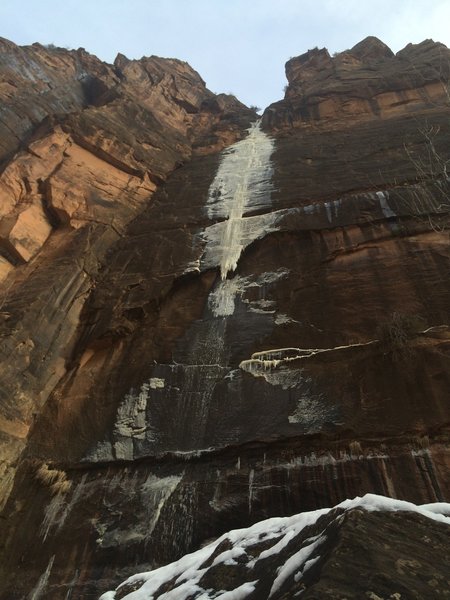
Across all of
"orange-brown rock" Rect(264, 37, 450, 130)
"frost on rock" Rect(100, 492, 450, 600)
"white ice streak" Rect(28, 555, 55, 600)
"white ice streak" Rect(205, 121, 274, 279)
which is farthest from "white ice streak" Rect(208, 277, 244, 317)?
"orange-brown rock" Rect(264, 37, 450, 130)

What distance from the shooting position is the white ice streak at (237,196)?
14.4m

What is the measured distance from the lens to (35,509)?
366 inches

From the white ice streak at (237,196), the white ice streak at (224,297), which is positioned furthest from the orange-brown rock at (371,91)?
the white ice streak at (224,297)

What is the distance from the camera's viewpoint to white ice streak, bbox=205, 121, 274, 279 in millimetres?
14375

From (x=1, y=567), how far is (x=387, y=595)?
26.3 ft

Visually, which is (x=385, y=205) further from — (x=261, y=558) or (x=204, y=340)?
(x=261, y=558)

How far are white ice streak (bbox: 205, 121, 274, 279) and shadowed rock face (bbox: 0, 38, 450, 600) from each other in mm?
93

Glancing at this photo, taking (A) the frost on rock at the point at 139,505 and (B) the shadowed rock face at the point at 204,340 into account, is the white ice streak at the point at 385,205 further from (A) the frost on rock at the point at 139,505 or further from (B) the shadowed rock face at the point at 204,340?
(A) the frost on rock at the point at 139,505

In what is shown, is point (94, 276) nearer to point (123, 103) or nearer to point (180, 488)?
Answer: point (180, 488)

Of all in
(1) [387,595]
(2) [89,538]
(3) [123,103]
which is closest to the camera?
(1) [387,595]

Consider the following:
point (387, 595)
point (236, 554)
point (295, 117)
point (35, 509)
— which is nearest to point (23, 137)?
point (295, 117)

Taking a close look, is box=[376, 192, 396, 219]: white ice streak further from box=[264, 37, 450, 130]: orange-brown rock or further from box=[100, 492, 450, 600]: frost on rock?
box=[100, 492, 450, 600]: frost on rock

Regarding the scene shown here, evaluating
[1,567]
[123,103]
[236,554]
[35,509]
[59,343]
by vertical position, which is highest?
[123,103]

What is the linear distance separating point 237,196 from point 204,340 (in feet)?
24.5
